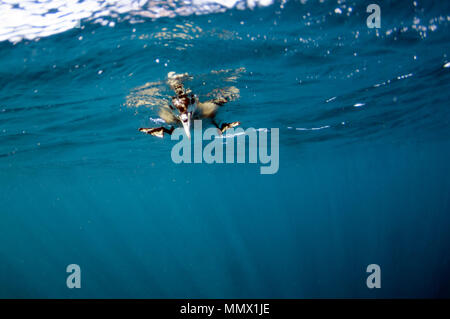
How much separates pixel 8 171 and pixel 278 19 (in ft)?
97.6

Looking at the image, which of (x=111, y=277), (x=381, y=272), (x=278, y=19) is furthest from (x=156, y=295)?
(x=278, y=19)

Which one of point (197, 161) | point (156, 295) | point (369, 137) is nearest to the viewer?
point (369, 137)

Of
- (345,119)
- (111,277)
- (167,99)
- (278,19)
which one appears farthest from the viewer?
(111,277)

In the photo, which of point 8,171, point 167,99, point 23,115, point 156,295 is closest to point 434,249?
point 156,295

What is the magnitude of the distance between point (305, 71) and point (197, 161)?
2346 centimetres

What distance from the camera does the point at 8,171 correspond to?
25.5 m

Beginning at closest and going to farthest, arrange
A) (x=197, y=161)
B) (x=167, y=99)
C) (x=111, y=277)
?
1. (x=167, y=99)
2. (x=197, y=161)
3. (x=111, y=277)

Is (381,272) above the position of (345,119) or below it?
below

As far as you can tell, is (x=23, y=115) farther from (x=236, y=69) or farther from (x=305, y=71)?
(x=305, y=71)

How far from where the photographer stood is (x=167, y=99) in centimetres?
1050
